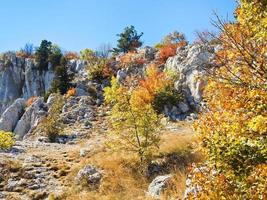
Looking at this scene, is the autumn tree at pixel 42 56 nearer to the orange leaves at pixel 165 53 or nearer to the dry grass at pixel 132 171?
the orange leaves at pixel 165 53

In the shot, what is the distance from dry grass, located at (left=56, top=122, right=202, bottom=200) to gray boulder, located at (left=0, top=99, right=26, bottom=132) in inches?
950

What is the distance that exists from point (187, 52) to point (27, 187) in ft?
98.4

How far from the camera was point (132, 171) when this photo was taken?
22.8 meters

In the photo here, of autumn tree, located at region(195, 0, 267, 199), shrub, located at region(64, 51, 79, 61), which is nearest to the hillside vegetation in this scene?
autumn tree, located at region(195, 0, 267, 199)

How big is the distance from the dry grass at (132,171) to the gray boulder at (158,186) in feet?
0.92

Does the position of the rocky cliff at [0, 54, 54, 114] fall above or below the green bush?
above

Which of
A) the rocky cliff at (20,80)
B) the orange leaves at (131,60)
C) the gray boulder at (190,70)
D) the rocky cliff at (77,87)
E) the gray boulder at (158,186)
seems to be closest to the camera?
the gray boulder at (158,186)

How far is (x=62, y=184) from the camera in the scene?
22.8m

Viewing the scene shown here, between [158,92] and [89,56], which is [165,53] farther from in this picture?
[89,56]

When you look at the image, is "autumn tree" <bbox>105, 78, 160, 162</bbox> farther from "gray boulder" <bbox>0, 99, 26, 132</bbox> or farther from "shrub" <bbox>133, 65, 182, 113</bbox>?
"gray boulder" <bbox>0, 99, 26, 132</bbox>

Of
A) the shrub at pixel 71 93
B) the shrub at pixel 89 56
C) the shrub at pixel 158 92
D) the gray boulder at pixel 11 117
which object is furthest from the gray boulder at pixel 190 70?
the gray boulder at pixel 11 117

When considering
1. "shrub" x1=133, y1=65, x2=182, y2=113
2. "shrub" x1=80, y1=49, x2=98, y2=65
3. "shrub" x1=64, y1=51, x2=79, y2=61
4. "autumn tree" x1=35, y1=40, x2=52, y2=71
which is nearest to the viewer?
"shrub" x1=133, y1=65, x2=182, y2=113

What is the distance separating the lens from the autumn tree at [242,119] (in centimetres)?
899

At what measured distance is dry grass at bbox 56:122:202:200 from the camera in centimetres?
1969
